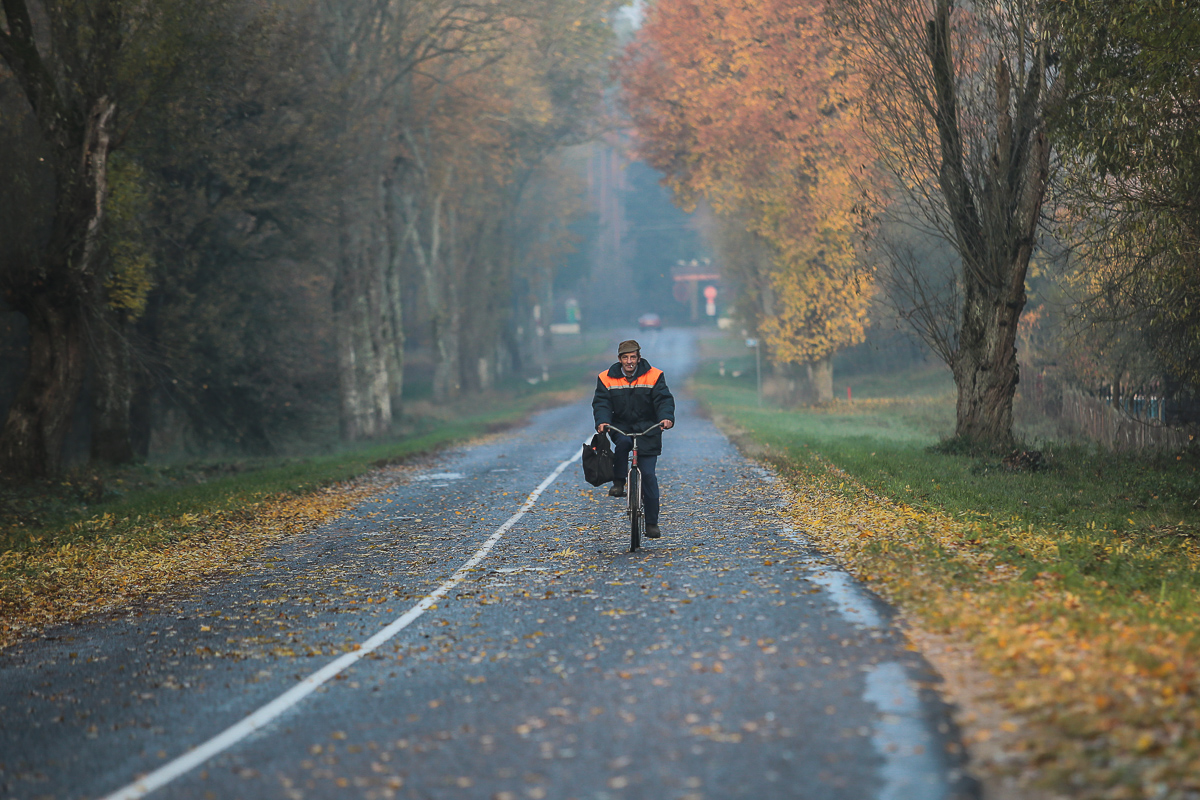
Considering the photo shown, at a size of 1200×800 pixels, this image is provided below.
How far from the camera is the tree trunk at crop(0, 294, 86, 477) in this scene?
17266 millimetres

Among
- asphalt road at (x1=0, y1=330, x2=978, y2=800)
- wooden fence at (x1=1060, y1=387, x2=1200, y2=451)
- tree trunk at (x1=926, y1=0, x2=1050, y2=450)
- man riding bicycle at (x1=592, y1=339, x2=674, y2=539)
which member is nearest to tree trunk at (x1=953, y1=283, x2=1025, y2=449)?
tree trunk at (x1=926, y1=0, x2=1050, y2=450)

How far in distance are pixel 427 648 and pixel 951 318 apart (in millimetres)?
14339

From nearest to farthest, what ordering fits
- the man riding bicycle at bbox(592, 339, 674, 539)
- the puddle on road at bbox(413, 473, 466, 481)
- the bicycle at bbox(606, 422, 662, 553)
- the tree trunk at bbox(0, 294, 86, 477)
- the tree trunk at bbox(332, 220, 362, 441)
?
the bicycle at bbox(606, 422, 662, 553) → the man riding bicycle at bbox(592, 339, 674, 539) → the tree trunk at bbox(0, 294, 86, 477) → the puddle on road at bbox(413, 473, 466, 481) → the tree trunk at bbox(332, 220, 362, 441)

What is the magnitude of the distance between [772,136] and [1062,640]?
92.3 feet

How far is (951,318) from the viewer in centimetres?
1945

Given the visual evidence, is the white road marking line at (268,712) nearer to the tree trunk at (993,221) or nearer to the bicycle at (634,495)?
the bicycle at (634,495)

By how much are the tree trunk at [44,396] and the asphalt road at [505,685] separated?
7588 millimetres

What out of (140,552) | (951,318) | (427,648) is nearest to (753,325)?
(951,318)

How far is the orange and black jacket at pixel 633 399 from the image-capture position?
11.6 meters

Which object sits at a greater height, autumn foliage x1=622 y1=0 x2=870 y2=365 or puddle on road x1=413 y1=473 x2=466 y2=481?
autumn foliage x1=622 y1=0 x2=870 y2=365

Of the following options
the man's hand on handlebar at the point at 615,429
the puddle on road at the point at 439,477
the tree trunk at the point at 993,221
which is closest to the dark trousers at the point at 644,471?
the man's hand on handlebar at the point at 615,429

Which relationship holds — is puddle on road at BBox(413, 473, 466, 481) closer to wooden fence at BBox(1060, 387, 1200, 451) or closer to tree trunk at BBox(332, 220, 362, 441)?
tree trunk at BBox(332, 220, 362, 441)

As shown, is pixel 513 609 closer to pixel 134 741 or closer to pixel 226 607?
pixel 226 607

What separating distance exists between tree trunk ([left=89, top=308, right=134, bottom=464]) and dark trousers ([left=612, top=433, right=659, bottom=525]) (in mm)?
12985
